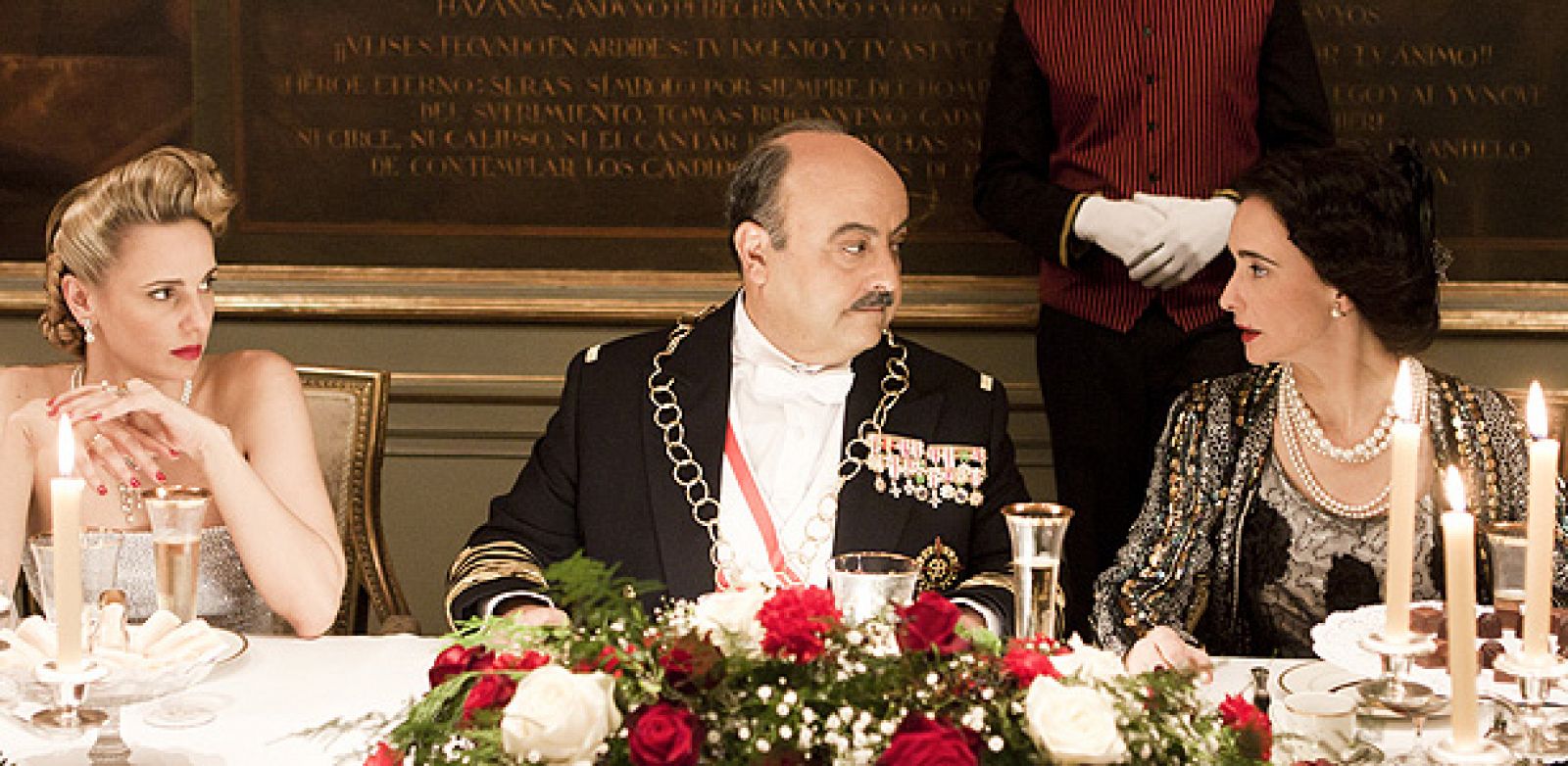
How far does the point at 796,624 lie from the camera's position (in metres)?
1.66

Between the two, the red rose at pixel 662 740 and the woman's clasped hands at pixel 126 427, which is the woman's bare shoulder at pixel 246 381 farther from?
the red rose at pixel 662 740

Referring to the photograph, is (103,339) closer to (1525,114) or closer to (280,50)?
(280,50)

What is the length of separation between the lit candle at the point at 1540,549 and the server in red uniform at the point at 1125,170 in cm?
218

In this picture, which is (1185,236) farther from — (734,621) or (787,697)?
(787,697)

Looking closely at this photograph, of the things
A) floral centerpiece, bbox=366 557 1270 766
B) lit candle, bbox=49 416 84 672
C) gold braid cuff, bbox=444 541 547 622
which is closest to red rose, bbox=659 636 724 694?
floral centerpiece, bbox=366 557 1270 766

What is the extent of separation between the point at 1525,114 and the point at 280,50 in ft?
9.72

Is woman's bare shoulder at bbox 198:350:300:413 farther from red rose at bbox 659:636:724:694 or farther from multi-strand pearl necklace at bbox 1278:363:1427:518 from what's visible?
red rose at bbox 659:636:724:694

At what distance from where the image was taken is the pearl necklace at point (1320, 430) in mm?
3078

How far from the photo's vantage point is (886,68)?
4.61 m

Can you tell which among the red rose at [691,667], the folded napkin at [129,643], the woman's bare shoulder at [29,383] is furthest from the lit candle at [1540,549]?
the woman's bare shoulder at [29,383]

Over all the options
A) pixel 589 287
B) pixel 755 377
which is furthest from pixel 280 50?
pixel 755 377

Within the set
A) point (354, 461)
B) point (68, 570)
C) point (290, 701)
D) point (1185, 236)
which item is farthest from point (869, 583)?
point (1185, 236)

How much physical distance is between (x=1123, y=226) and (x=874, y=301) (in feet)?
3.48

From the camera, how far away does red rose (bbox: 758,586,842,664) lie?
5.42ft
